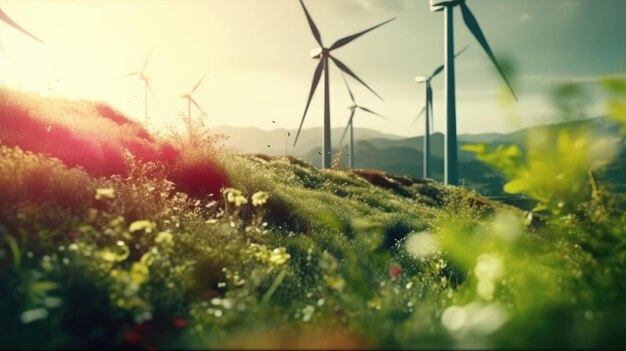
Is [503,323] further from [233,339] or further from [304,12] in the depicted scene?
[304,12]

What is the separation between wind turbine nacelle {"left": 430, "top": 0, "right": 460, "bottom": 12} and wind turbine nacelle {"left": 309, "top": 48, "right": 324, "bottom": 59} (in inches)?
277

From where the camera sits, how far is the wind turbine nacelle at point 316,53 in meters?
34.2

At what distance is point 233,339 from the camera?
364 cm

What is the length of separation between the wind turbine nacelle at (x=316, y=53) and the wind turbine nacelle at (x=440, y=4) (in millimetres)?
7038

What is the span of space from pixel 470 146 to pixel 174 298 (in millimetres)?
2762

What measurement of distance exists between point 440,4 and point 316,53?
7878 mm

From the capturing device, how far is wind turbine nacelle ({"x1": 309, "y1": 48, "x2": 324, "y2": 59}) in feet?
112

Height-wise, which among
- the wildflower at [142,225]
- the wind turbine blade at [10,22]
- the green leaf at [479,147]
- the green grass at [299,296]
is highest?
the wind turbine blade at [10,22]

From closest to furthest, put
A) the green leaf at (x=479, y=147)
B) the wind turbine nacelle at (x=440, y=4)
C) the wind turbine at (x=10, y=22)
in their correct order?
the green leaf at (x=479, y=147) → the wind turbine at (x=10, y=22) → the wind turbine nacelle at (x=440, y=4)

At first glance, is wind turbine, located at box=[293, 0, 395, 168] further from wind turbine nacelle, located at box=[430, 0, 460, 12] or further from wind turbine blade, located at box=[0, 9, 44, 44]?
wind turbine blade, located at box=[0, 9, 44, 44]

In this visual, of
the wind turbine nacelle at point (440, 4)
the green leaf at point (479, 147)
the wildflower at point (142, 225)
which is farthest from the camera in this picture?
the wind turbine nacelle at point (440, 4)

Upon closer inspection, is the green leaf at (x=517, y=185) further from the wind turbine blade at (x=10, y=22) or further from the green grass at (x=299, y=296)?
the wind turbine blade at (x=10, y=22)

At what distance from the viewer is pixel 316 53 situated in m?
34.9

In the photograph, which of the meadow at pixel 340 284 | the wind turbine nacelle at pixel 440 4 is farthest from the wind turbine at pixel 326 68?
the meadow at pixel 340 284
